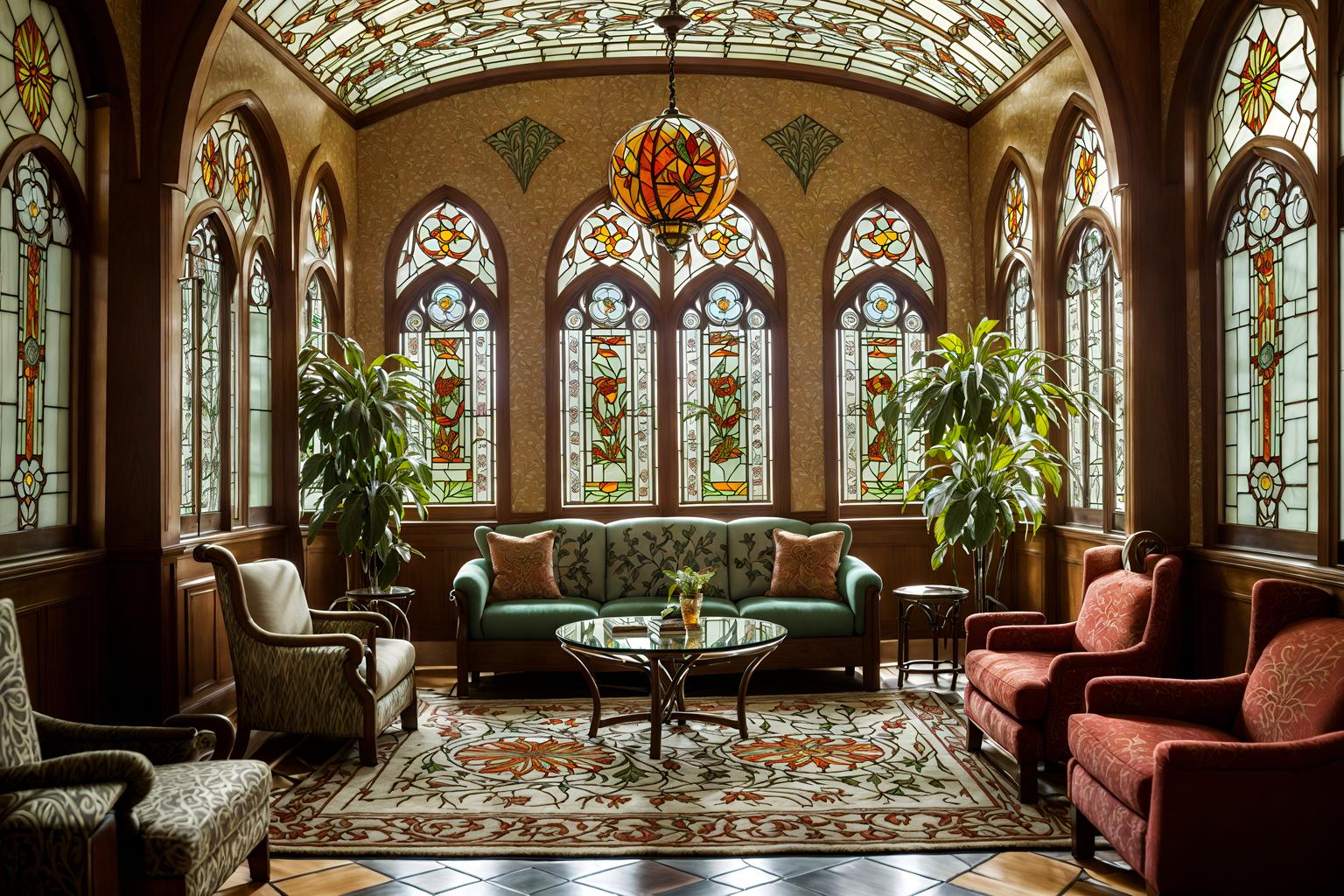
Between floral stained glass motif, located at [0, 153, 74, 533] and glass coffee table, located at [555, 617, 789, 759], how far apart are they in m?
2.37

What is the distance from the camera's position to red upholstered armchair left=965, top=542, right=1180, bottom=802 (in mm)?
4242

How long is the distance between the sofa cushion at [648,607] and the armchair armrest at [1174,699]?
9.77 ft

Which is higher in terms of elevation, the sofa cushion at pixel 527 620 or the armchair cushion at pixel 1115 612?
the armchair cushion at pixel 1115 612

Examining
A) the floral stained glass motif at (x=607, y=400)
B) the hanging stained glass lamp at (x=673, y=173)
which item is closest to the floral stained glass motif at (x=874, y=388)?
the floral stained glass motif at (x=607, y=400)

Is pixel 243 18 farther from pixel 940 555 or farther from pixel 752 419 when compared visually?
pixel 940 555

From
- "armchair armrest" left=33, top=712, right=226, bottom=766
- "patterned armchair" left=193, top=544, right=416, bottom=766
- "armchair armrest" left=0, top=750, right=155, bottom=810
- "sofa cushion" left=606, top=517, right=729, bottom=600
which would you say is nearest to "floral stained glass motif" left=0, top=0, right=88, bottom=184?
"patterned armchair" left=193, top=544, right=416, bottom=766

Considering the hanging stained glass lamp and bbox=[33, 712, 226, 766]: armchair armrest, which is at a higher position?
the hanging stained glass lamp

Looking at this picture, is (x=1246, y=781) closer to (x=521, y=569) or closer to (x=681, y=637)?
(x=681, y=637)

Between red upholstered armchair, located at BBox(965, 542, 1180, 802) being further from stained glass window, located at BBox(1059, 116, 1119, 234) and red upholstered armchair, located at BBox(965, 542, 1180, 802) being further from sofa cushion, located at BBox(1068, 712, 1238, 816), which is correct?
stained glass window, located at BBox(1059, 116, 1119, 234)

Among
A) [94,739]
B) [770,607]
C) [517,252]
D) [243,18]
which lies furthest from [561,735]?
[243,18]

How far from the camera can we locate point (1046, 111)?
654 centimetres

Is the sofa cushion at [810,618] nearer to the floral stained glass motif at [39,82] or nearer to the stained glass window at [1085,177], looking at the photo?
the stained glass window at [1085,177]

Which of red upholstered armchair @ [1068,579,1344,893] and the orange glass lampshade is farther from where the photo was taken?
the orange glass lampshade

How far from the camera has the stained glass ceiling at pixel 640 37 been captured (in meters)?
6.23
